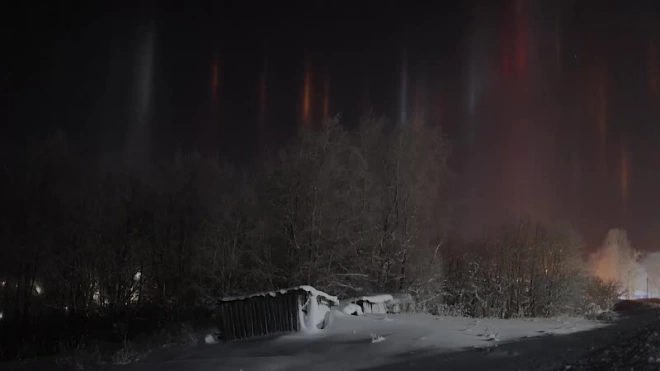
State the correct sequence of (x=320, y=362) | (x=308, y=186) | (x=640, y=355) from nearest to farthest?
(x=640, y=355), (x=320, y=362), (x=308, y=186)

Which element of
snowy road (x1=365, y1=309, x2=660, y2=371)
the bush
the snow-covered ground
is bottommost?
the bush

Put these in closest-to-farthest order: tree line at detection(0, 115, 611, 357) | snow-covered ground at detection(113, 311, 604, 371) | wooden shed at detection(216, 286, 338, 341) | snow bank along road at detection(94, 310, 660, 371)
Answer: snow bank along road at detection(94, 310, 660, 371)
snow-covered ground at detection(113, 311, 604, 371)
wooden shed at detection(216, 286, 338, 341)
tree line at detection(0, 115, 611, 357)

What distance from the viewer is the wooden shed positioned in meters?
22.1

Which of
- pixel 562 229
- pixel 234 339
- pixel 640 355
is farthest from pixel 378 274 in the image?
pixel 640 355

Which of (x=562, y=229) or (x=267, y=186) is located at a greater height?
(x=267, y=186)

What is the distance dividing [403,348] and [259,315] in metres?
8.13

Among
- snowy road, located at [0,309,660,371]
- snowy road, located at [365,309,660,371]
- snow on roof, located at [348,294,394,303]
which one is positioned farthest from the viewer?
snow on roof, located at [348,294,394,303]

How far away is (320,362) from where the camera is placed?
55.3 feet

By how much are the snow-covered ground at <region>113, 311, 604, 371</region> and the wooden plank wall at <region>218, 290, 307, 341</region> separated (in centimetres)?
102

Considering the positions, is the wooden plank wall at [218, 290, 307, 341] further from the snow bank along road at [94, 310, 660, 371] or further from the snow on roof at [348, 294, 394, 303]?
the snow on roof at [348, 294, 394, 303]

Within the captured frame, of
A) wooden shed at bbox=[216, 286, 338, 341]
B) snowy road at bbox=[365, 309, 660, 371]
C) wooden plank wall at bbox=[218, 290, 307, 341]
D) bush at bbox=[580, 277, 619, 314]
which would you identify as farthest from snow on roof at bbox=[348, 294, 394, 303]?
bush at bbox=[580, 277, 619, 314]

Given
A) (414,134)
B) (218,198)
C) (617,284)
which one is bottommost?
(617,284)

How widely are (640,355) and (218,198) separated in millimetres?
40061

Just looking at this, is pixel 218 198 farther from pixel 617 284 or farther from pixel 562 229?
pixel 617 284
